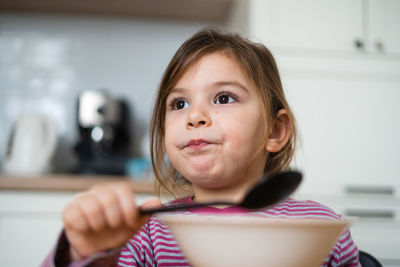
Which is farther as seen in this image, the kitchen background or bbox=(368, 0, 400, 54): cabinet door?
bbox=(368, 0, 400, 54): cabinet door

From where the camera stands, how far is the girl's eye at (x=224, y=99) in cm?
79

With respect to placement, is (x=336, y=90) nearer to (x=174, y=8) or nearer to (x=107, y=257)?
(x=174, y=8)

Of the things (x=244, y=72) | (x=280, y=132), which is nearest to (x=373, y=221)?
(x=280, y=132)

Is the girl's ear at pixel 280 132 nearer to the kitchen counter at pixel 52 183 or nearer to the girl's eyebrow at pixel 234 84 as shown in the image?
the girl's eyebrow at pixel 234 84

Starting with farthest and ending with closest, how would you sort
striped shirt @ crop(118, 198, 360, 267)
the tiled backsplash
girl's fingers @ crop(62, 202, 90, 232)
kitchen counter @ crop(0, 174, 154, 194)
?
1. the tiled backsplash
2. kitchen counter @ crop(0, 174, 154, 194)
3. striped shirt @ crop(118, 198, 360, 267)
4. girl's fingers @ crop(62, 202, 90, 232)

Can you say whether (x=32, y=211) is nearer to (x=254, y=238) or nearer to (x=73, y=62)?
(x=73, y=62)

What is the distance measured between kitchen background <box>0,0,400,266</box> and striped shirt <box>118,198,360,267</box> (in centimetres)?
87

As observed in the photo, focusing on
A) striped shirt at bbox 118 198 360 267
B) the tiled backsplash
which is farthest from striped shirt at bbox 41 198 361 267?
the tiled backsplash

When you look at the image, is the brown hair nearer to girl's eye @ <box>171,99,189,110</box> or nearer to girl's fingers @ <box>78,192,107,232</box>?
girl's eye @ <box>171,99,189,110</box>

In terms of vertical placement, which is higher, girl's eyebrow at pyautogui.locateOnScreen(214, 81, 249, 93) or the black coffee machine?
girl's eyebrow at pyautogui.locateOnScreen(214, 81, 249, 93)

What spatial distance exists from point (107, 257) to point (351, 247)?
47 cm

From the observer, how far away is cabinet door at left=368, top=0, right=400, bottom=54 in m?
1.91

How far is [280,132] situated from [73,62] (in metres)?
1.68

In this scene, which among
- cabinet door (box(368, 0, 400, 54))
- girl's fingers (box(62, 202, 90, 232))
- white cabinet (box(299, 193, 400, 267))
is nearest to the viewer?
girl's fingers (box(62, 202, 90, 232))
